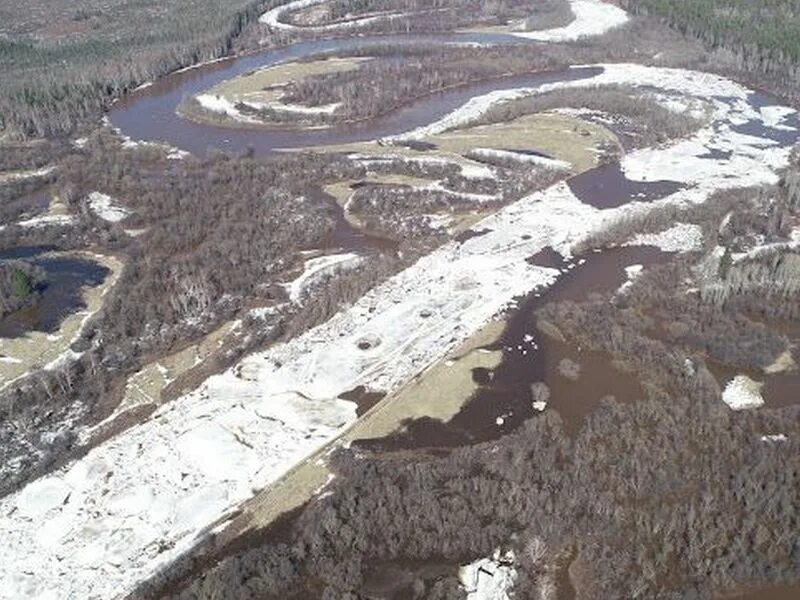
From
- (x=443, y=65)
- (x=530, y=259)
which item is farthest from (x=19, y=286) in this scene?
(x=443, y=65)

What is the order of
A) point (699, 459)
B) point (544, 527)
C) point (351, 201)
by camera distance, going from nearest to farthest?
1. point (544, 527)
2. point (699, 459)
3. point (351, 201)

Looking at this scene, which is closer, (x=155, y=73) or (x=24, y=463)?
(x=24, y=463)

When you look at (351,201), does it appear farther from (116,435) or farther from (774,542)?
(774,542)

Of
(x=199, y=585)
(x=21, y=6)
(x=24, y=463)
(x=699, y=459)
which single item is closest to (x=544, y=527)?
(x=699, y=459)

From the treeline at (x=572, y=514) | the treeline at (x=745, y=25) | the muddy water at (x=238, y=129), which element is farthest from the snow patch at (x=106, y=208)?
the treeline at (x=745, y=25)

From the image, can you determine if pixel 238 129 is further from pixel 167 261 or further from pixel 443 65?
pixel 167 261

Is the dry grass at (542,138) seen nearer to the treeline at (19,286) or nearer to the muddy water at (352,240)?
the muddy water at (352,240)

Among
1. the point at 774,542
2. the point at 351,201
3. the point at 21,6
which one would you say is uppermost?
the point at 21,6
